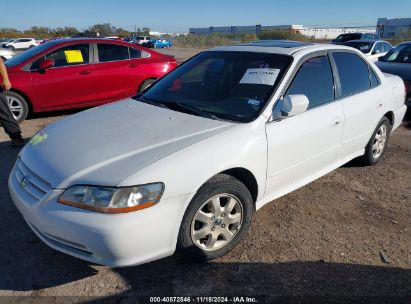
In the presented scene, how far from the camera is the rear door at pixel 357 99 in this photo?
152 inches

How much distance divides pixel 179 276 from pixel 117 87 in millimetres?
5382

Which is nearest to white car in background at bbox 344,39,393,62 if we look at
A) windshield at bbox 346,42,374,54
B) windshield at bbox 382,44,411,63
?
windshield at bbox 346,42,374,54

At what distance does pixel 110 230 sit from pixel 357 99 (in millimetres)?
3028

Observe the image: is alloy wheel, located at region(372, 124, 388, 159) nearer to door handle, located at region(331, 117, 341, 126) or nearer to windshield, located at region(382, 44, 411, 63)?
door handle, located at region(331, 117, 341, 126)

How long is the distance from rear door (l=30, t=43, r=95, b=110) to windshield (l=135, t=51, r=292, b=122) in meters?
3.48

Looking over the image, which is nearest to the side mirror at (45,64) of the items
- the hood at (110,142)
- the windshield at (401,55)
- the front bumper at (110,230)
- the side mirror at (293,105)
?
the hood at (110,142)

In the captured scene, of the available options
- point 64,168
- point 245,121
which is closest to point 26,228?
point 64,168

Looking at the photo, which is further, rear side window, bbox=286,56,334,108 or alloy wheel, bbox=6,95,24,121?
alloy wheel, bbox=6,95,24,121

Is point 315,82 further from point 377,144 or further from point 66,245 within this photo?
point 66,245

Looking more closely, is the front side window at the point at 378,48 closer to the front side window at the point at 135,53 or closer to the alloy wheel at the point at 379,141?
the front side window at the point at 135,53

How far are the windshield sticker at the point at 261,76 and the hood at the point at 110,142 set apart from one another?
0.61 m

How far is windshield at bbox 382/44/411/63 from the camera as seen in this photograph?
830 centimetres

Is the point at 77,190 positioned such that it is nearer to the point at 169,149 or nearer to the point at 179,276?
A: the point at 169,149

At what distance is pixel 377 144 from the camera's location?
15.6ft
